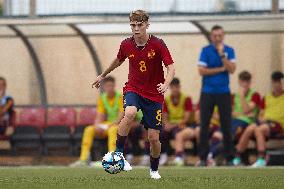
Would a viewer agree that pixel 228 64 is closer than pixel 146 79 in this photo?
No

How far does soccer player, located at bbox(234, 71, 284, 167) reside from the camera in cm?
1625

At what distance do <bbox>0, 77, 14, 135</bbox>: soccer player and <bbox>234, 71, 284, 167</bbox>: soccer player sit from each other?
14.2 ft

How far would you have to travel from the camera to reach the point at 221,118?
52.5 feet

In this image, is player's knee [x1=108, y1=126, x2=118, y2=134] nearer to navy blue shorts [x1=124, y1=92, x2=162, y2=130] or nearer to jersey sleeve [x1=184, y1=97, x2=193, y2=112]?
jersey sleeve [x1=184, y1=97, x2=193, y2=112]

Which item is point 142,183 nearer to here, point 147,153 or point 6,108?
point 147,153

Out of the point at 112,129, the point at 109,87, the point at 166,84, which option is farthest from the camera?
the point at 109,87

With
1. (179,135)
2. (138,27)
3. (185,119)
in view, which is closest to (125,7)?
(185,119)

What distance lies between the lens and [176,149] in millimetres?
16844

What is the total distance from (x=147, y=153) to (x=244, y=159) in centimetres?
171

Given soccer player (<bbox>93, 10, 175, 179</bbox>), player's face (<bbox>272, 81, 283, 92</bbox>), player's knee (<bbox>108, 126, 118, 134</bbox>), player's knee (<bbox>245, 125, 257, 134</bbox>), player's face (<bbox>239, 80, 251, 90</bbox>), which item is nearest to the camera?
soccer player (<bbox>93, 10, 175, 179</bbox>)

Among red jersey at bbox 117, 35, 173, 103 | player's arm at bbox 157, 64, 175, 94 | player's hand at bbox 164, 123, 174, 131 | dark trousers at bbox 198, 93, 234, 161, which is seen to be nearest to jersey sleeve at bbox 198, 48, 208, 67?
dark trousers at bbox 198, 93, 234, 161

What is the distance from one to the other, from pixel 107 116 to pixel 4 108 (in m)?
1.93

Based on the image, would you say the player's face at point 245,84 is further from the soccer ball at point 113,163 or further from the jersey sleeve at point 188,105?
the soccer ball at point 113,163

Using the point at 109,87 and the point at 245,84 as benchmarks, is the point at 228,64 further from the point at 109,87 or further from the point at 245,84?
the point at 109,87
